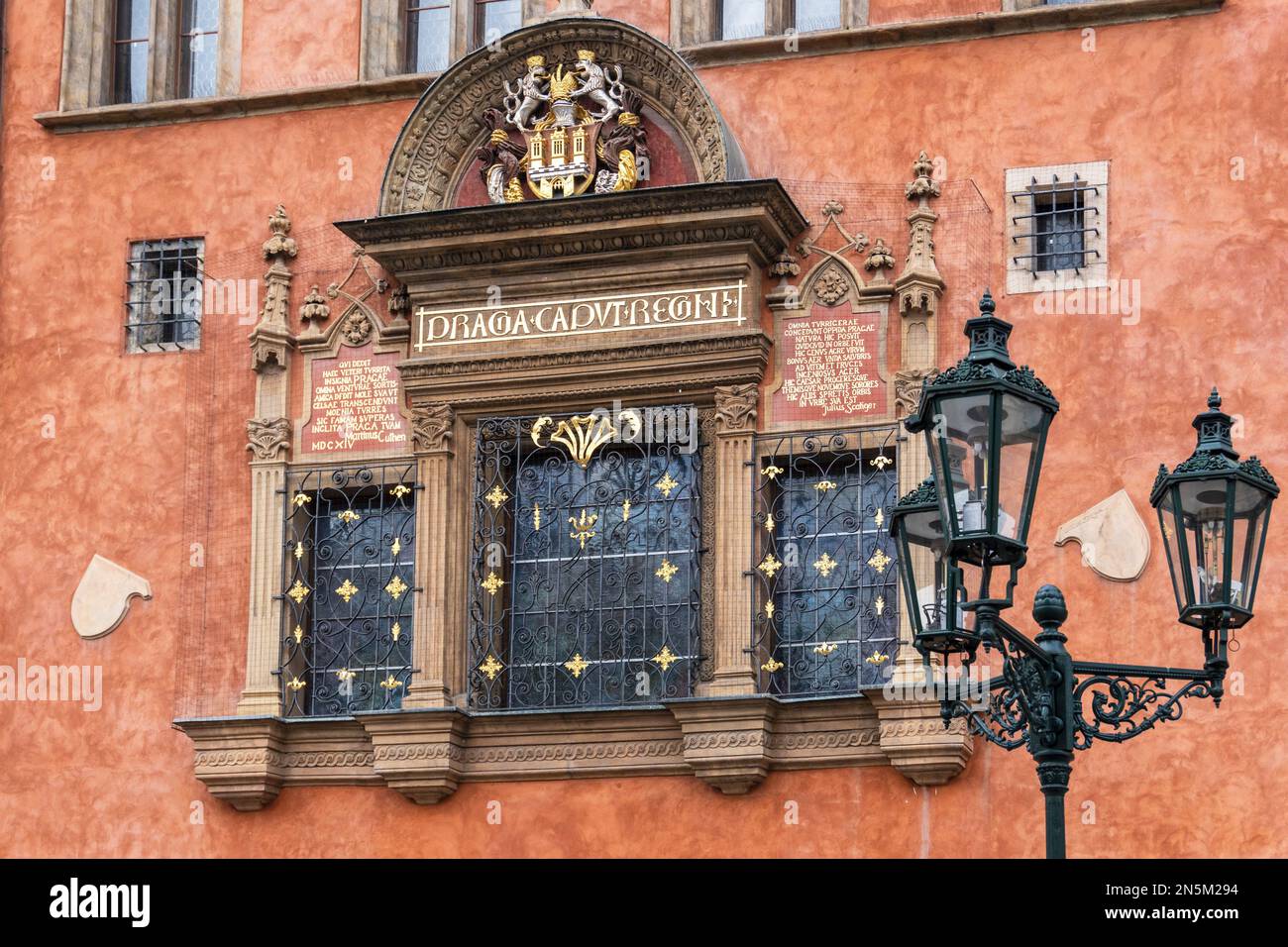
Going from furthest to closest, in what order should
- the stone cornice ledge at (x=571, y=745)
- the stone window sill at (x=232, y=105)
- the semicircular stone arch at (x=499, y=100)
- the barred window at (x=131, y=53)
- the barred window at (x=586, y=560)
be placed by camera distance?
the barred window at (x=131, y=53), the stone window sill at (x=232, y=105), the semicircular stone arch at (x=499, y=100), the barred window at (x=586, y=560), the stone cornice ledge at (x=571, y=745)

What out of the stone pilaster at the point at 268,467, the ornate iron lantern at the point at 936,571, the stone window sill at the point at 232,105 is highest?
the stone window sill at the point at 232,105

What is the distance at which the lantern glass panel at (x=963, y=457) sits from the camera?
378 inches

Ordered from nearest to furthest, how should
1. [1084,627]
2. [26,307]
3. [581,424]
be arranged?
[1084,627] < [581,424] < [26,307]

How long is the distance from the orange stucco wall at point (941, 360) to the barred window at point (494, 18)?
0.75 metres

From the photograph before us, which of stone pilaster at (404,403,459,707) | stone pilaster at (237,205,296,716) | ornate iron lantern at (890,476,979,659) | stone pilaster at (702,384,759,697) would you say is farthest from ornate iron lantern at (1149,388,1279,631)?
stone pilaster at (237,205,296,716)

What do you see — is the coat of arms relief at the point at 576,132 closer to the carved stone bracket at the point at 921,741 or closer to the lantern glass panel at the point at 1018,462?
the carved stone bracket at the point at 921,741

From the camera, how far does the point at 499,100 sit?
54.4 feet

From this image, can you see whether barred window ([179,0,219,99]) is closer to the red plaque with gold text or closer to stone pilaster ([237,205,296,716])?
stone pilaster ([237,205,296,716])

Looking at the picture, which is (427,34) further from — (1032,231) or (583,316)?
(1032,231)

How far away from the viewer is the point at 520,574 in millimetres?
16172

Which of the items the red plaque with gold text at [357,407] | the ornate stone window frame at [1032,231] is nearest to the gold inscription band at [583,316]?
the red plaque with gold text at [357,407]

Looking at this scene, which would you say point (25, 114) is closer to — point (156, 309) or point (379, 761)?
point (156, 309)

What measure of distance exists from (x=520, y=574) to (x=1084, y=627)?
135 inches

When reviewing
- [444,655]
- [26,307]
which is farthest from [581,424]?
[26,307]
